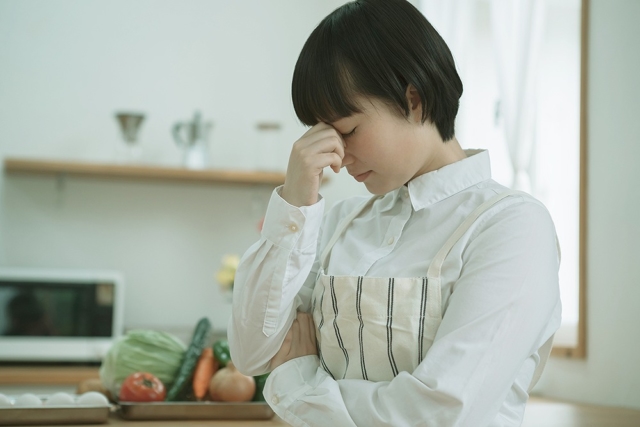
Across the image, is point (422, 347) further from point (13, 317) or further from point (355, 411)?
point (13, 317)

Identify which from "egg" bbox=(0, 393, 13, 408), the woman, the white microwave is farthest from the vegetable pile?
the white microwave

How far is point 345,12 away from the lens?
3.31 feet

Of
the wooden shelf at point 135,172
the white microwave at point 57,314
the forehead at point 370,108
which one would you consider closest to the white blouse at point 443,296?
the forehead at point 370,108

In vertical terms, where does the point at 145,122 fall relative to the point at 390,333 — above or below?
above

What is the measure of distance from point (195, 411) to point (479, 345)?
2.70ft

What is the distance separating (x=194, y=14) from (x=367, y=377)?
291 cm

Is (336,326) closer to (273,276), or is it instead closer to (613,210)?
(273,276)

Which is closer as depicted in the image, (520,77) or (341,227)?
(341,227)

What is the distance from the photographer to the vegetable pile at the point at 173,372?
5.05ft

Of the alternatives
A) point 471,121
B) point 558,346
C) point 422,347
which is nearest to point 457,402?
point 422,347

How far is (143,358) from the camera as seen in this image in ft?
5.40

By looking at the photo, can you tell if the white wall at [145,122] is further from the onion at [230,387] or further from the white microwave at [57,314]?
the onion at [230,387]

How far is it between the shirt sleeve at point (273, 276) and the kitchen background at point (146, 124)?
2303 millimetres

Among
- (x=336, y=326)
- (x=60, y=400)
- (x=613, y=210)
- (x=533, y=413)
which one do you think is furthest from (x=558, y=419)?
(x=60, y=400)
